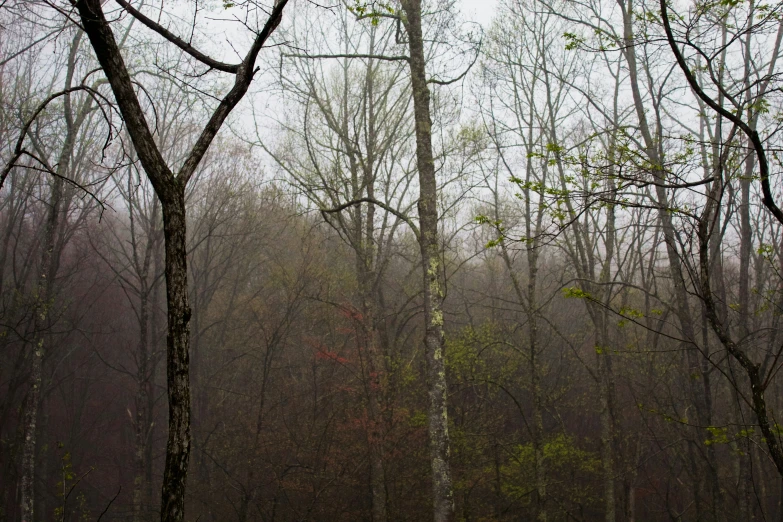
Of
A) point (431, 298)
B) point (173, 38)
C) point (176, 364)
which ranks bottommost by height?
point (176, 364)

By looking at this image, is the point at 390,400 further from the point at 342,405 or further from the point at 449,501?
the point at 449,501

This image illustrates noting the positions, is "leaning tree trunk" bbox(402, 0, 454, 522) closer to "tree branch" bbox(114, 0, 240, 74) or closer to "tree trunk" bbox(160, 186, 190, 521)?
"tree branch" bbox(114, 0, 240, 74)

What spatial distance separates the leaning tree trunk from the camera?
6875 mm

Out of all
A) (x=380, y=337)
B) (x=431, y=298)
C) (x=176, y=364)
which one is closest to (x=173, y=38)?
(x=176, y=364)

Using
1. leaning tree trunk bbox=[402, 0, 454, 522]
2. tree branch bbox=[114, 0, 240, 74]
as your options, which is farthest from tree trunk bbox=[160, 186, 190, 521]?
leaning tree trunk bbox=[402, 0, 454, 522]

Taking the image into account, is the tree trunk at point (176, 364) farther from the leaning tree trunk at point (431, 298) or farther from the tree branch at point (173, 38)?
the leaning tree trunk at point (431, 298)

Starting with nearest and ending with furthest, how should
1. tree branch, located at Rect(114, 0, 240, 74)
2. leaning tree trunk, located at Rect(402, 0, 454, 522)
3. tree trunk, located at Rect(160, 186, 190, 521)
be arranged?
tree trunk, located at Rect(160, 186, 190, 521) < tree branch, located at Rect(114, 0, 240, 74) < leaning tree trunk, located at Rect(402, 0, 454, 522)

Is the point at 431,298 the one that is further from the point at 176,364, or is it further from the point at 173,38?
the point at 173,38

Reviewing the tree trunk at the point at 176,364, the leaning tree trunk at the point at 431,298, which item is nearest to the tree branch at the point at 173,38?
the tree trunk at the point at 176,364

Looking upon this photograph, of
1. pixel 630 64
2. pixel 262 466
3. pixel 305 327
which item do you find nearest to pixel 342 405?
pixel 262 466

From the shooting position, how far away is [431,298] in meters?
7.20

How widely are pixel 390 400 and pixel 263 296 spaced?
7.12 metres

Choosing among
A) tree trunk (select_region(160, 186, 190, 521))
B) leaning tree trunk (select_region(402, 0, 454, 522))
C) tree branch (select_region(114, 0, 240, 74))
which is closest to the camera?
tree trunk (select_region(160, 186, 190, 521))

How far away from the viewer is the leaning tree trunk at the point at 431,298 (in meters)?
6.88
